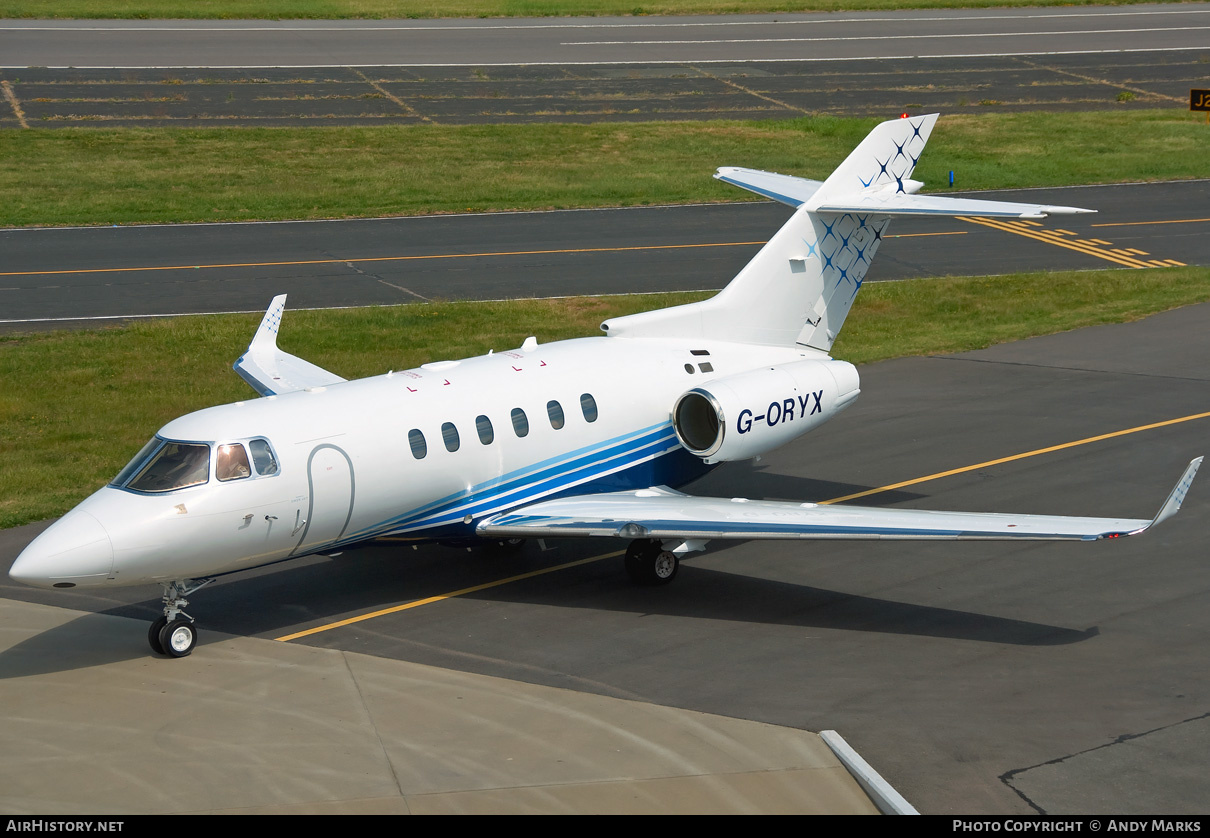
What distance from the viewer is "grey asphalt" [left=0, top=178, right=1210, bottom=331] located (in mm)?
34906

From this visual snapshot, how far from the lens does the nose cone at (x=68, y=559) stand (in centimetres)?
1445

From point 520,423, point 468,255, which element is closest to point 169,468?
point 520,423

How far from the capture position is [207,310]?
109 ft

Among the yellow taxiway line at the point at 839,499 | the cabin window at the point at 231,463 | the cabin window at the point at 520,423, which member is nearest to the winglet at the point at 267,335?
the cabin window at the point at 520,423

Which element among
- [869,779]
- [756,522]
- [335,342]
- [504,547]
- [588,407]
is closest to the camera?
[869,779]

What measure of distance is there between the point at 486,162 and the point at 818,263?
100.0ft

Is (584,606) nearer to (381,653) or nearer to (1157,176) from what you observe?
(381,653)

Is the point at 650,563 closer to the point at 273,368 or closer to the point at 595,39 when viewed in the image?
the point at 273,368

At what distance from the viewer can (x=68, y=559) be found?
14.5 m

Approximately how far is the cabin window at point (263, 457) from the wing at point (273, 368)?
18.4ft

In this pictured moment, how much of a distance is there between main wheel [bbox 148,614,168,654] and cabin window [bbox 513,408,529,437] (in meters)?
5.03

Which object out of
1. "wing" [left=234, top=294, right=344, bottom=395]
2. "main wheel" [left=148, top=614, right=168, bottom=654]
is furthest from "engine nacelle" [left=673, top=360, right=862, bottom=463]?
"main wheel" [left=148, top=614, right=168, bottom=654]

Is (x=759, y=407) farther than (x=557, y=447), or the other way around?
(x=759, y=407)

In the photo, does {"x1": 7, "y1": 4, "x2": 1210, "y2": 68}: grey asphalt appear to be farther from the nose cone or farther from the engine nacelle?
the nose cone
